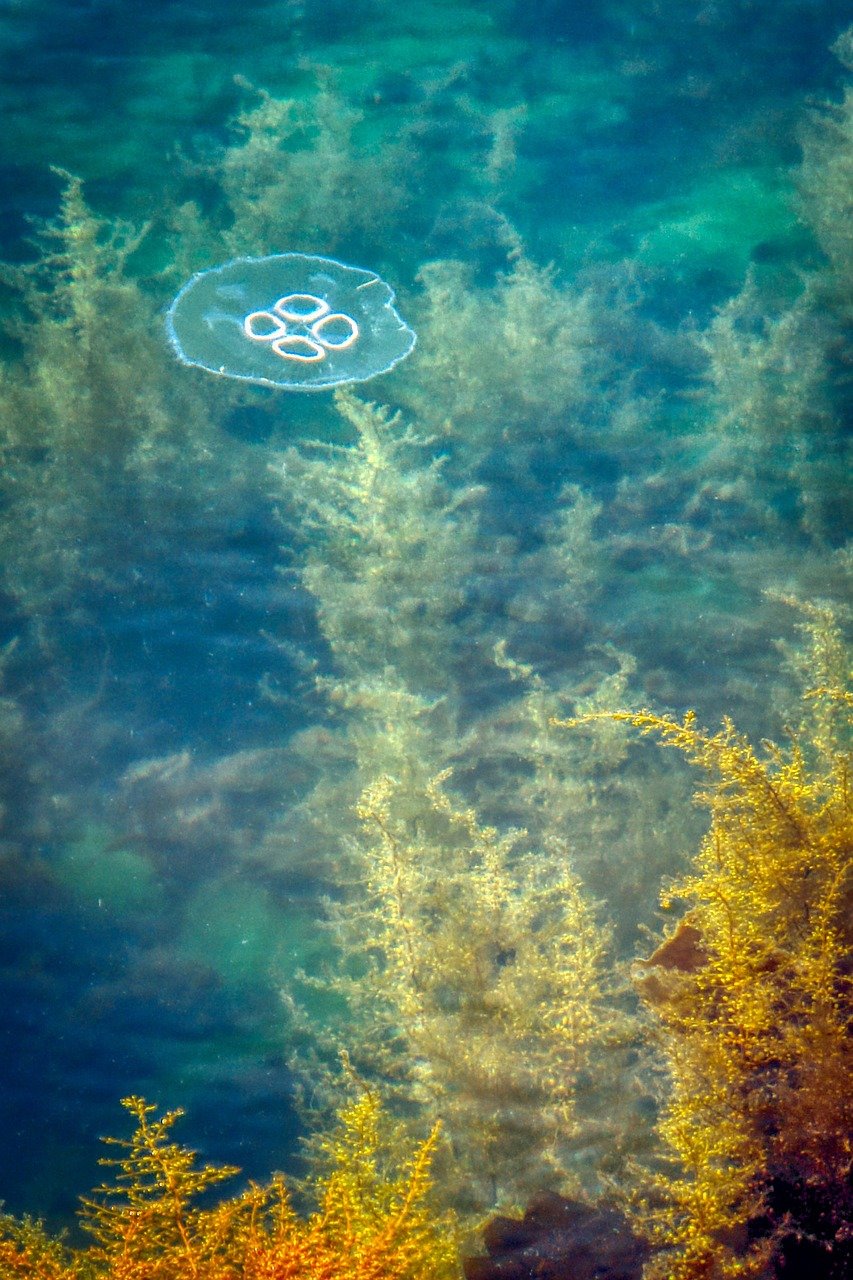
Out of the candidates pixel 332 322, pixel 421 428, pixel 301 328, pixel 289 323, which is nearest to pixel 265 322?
pixel 289 323

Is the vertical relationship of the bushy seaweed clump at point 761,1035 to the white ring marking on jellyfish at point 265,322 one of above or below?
below

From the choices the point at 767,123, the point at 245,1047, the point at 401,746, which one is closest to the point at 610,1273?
the point at 401,746

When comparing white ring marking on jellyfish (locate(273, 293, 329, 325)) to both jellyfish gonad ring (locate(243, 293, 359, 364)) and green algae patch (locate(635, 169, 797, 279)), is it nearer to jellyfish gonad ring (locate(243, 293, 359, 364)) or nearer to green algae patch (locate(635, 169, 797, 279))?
jellyfish gonad ring (locate(243, 293, 359, 364))

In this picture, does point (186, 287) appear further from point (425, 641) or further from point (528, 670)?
point (528, 670)

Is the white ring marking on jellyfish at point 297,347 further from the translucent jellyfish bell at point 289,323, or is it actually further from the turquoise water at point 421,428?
the turquoise water at point 421,428

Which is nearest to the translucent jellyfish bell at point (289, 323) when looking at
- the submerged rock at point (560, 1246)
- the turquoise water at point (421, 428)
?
the turquoise water at point (421, 428)

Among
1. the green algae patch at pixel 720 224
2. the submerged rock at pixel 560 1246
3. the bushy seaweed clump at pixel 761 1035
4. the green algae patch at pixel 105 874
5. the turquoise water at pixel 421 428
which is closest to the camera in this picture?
the bushy seaweed clump at pixel 761 1035

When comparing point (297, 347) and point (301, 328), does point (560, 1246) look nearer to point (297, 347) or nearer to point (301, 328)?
point (297, 347)
